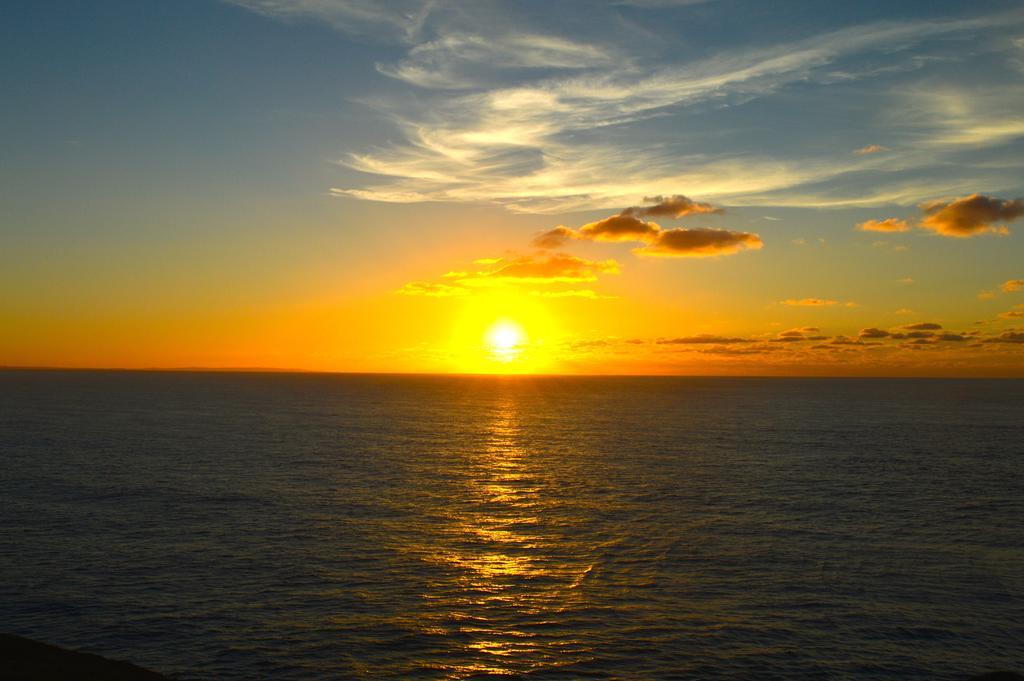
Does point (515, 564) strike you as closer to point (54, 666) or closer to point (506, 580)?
point (506, 580)

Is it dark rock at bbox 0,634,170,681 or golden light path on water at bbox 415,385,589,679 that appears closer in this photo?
dark rock at bbox 0,634,170,681

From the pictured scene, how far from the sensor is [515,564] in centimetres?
4425

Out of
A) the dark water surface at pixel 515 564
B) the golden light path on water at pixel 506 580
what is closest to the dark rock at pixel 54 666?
the dark water surface at pixel 515 564

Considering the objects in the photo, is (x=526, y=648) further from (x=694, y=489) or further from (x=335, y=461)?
(x=335, y=461)

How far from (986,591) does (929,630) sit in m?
7.74

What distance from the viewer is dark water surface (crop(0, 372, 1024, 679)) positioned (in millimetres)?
31734

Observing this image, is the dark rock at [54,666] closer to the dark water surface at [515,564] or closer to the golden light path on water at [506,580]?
the dark water surface at [515,564]

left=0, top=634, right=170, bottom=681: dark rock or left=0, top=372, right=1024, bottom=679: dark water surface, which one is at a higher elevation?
left=0, top=634, right=170, bottom=681: dark rock

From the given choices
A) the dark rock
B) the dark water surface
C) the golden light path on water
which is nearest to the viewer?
the dark rock

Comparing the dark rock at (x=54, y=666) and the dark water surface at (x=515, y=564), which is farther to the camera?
the dark water surface at (x=515, y=564)

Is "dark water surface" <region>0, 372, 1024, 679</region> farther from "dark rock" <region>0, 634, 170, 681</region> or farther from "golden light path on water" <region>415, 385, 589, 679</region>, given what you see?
"dark rock" <region>0, 634, 170, 681</region>

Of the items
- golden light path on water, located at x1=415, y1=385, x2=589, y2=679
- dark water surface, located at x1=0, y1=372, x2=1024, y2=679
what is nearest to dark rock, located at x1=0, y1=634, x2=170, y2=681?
dark water surface, located at x1=0, y1=372, x2=1024, y2=679

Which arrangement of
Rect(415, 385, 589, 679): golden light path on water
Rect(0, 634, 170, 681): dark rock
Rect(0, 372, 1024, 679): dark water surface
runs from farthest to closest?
1. Rect(0, 372, 1024, 679): dark water surface
2. Rect(415, 385, 589, 679): golden light path on water
3. Rect(0, 634, 170, 681): dark rock

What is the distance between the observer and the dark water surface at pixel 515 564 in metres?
31.7
